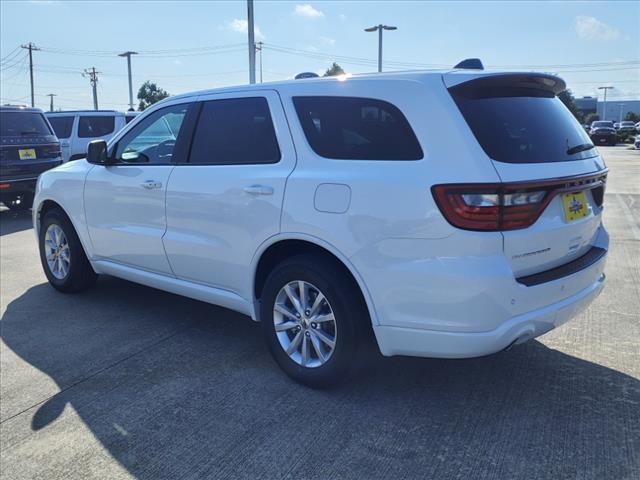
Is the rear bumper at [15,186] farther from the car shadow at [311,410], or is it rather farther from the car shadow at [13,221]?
the car shadow at [311,410]

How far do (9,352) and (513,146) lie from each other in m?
3.77

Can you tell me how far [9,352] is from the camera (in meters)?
4.45

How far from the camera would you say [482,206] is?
9.62 feet

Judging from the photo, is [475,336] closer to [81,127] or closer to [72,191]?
[72,191]

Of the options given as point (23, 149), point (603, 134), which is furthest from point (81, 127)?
point (603, 134)

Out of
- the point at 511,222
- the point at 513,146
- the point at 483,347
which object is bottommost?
the point at 483,347

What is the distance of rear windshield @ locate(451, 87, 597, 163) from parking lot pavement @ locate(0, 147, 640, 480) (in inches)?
55.1

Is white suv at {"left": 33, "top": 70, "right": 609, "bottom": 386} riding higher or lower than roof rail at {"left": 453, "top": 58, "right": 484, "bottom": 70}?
lower

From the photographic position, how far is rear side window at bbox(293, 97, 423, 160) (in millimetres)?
3236

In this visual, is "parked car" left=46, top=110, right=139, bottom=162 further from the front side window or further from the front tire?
the front tire

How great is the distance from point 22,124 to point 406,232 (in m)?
9.90

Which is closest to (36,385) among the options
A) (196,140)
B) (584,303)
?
(196,140)

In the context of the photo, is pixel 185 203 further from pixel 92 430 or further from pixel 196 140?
pixel 92 430

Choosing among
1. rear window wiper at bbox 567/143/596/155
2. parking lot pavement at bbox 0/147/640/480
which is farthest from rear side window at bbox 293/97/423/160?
parking lot pavement at bbox 0/147/640/480
